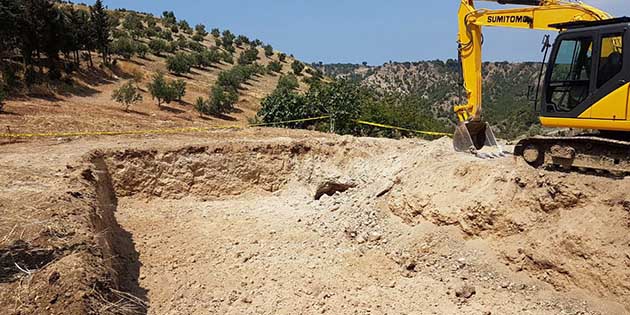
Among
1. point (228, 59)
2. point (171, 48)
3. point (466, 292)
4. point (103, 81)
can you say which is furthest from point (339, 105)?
point (228, 59)

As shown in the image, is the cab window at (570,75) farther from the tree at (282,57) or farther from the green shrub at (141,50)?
the tree at (282,57)

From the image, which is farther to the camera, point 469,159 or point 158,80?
point 158,80

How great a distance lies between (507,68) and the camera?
66188 mm

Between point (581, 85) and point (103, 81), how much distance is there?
22.3 m

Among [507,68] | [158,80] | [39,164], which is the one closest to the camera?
[39,164]

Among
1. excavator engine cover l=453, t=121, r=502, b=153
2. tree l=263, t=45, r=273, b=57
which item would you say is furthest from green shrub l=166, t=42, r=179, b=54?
excavator engine cover l=453, t=121, r=502, b=153

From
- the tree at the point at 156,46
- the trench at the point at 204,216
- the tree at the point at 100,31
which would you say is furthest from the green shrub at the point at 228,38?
the trench at the point at 204,216

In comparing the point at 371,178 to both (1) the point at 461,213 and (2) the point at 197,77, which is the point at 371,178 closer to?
(1) the point at 461,213

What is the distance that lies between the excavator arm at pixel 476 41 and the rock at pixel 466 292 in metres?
3.52

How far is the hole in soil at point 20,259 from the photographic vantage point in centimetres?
459

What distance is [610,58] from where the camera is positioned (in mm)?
7066

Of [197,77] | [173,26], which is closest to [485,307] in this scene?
[197,77]

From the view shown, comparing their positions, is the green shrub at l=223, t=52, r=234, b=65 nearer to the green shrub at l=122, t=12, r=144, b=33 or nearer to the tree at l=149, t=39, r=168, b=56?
the tree at l=149, t=39, r=168, b=56

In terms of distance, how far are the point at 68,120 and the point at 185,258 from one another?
8.28 metres
